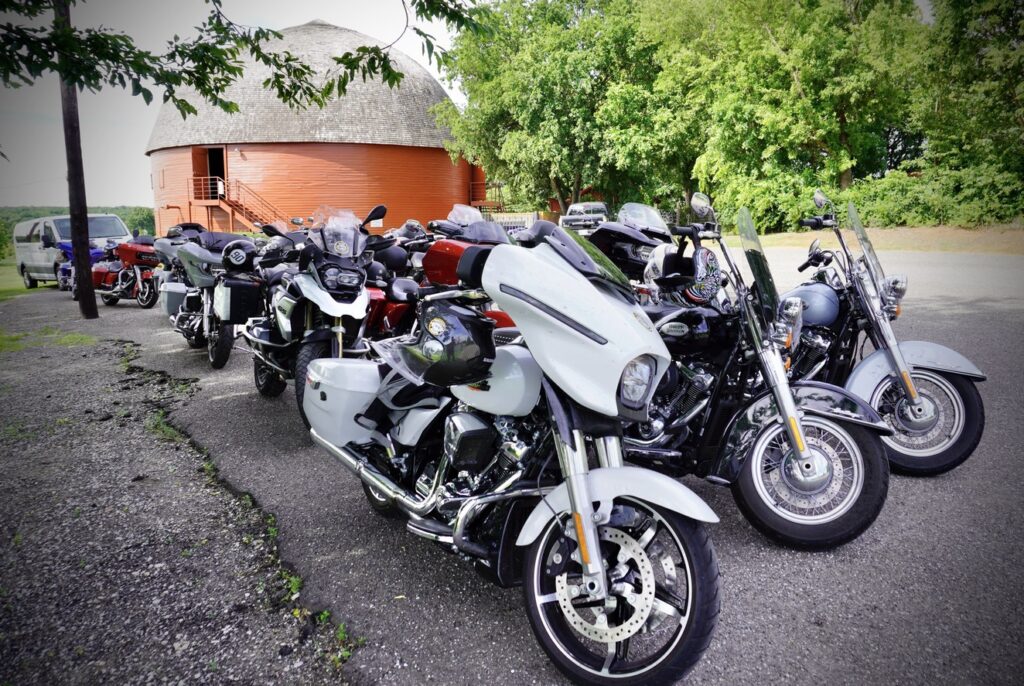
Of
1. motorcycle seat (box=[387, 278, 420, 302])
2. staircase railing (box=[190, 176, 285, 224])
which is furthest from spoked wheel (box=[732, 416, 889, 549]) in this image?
staircase railing (box=[190, 176, 285, 224])

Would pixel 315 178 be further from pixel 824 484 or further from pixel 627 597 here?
pixel 627 597

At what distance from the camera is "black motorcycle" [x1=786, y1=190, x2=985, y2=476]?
3822 millimetres

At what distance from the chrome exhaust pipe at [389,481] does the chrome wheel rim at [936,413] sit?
2.72 meters

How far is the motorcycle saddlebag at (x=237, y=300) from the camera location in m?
6.11

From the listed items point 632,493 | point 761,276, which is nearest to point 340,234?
point 761,276

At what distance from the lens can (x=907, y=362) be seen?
3.88 metres

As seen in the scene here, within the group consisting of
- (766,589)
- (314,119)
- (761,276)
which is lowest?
(766,589)

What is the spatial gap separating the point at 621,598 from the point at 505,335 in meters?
1.11

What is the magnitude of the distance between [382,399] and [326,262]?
7.84ft

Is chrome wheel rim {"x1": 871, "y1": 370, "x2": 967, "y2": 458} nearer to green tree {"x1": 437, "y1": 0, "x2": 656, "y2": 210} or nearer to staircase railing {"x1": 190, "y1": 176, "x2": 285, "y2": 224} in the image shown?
green tree {"x1": 437, "y1": 0, "x2": 656, "y2": 210}

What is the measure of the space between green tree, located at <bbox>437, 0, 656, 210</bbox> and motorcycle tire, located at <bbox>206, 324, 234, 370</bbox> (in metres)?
25.9

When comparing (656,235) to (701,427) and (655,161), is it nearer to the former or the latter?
(701,427)

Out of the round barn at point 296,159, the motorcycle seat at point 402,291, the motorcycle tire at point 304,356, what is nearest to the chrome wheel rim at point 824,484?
the motorcycle tire at point 304,356

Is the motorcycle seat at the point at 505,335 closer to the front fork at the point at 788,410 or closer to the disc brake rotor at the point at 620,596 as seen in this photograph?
the disc brake rotor at the point at 620,596
